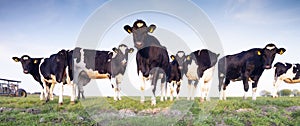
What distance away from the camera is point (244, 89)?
51.2 feet

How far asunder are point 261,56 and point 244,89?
1925mm

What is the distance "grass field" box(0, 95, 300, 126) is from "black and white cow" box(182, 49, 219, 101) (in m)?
1.75

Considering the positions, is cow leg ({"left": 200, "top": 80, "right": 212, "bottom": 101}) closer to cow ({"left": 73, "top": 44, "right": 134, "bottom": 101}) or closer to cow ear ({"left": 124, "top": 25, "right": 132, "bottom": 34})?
cow ({"left": 73, "top": 44, "right": 134, "bottom": 101})

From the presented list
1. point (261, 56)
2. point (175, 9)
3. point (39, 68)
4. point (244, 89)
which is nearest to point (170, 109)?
point (175, 9)

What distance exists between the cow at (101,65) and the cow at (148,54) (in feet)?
6.42

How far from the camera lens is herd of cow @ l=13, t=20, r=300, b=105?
543 inches

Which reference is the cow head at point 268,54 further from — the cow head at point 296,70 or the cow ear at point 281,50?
the cow head at point 296,70

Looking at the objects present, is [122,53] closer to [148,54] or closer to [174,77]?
[148,54]

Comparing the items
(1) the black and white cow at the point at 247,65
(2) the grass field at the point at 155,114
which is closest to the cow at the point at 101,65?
(2) the grass field at the point at 155,114

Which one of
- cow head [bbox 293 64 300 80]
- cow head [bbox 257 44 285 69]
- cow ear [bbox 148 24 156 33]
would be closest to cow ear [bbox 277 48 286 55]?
cow head [bbox 257 44 285 69]

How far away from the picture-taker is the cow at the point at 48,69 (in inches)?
565

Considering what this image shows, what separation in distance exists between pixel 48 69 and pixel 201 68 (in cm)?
767

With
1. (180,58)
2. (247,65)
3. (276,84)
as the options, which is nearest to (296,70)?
(276,84)

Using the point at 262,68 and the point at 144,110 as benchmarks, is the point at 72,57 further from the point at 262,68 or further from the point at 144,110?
the point at 262,68
